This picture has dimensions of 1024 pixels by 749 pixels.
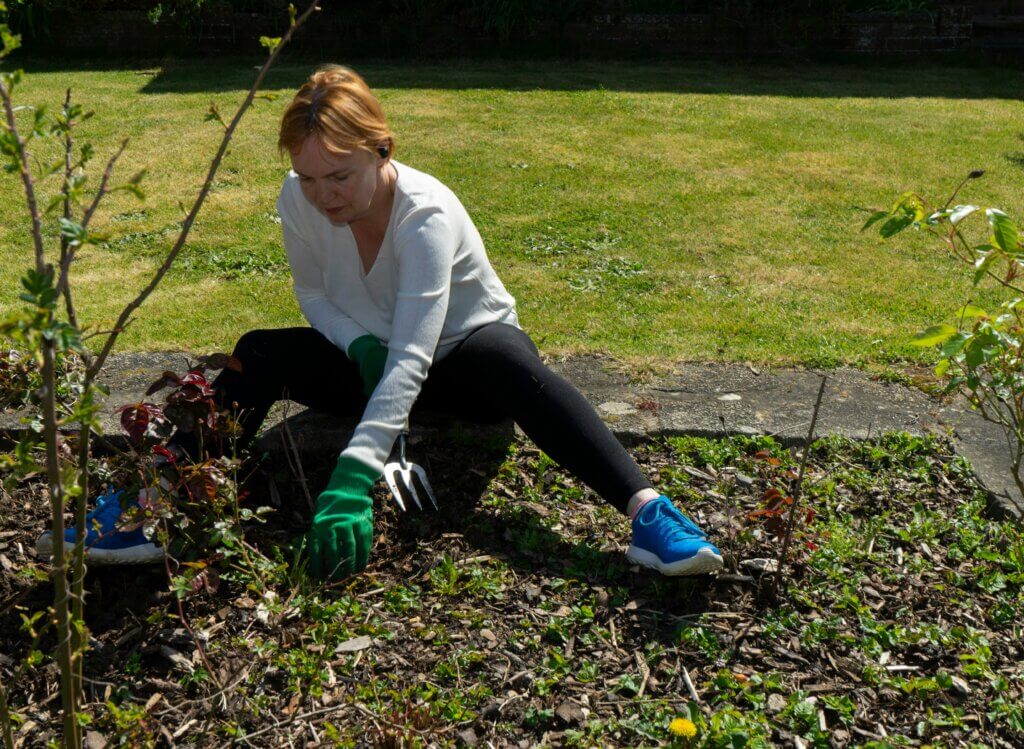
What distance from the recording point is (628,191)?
6078 mm

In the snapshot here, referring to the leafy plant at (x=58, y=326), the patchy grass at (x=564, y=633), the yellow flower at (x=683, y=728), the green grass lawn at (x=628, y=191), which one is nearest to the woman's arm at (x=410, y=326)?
the patchy grass at (x=564, y=633)

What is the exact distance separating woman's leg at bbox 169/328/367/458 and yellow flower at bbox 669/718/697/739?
1.32 metres

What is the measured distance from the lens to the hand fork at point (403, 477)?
2656 millimetres

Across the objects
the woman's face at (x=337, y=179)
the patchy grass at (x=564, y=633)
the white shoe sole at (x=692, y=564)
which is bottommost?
the patchy grass at (x=564, y=633)

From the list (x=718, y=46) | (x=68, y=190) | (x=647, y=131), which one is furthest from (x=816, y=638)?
(x=718, y=46)

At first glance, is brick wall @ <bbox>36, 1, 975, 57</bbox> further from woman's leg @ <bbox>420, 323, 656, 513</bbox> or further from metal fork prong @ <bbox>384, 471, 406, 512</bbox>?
metal fork prong @ <bbox>384, 471, 406, 512</bbox>

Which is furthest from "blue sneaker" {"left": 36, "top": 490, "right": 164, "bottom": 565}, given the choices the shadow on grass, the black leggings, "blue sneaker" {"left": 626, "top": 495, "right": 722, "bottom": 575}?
the shadow on grass

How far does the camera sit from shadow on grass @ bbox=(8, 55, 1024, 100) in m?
8.59

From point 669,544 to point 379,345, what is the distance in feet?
3.19

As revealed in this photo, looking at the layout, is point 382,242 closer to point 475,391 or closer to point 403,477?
point 475,391

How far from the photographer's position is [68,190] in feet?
4.85

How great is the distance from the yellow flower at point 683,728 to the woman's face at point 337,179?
1472mm

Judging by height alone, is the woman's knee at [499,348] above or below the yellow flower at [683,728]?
above

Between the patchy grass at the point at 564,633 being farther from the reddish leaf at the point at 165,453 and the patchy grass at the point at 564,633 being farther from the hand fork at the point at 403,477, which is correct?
the reddish leaf at the point at 165,453
